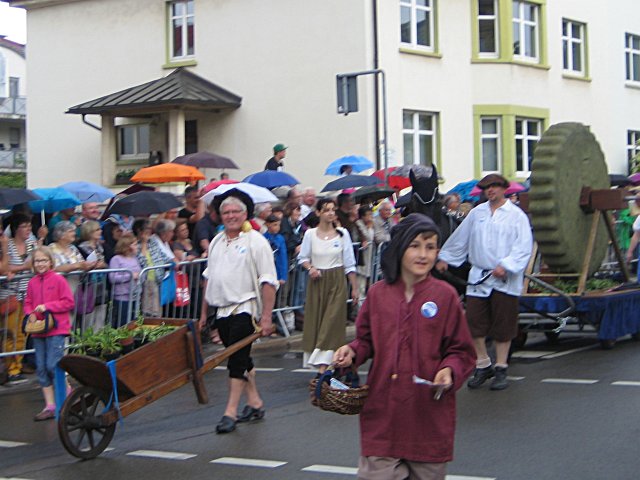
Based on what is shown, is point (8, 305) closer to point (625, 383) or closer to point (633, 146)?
point (625, 383)

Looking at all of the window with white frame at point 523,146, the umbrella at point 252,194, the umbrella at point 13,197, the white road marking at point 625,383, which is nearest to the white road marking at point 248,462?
the white road marking at point 625,383

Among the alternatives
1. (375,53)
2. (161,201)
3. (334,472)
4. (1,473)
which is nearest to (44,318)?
(1,473)

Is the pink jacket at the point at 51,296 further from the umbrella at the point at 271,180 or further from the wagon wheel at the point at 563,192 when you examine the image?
the umbrella at the point at 271,180

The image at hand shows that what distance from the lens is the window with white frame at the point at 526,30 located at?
29.8m

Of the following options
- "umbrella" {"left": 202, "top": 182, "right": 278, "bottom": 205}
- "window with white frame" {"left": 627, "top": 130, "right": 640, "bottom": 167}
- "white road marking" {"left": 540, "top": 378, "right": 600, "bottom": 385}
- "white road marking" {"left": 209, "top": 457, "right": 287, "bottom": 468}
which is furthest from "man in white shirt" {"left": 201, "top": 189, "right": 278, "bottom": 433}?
"window with white frame" {"left": 627, "top": 130, "right": 640, "bottom": 167}

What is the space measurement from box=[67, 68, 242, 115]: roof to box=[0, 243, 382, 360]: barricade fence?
12.7 metres

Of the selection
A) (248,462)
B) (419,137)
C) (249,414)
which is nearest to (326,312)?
(249,414)

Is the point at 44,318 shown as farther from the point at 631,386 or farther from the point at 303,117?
the point at 303,117

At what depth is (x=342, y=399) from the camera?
16.2 feet

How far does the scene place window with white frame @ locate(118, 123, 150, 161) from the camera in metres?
29.1

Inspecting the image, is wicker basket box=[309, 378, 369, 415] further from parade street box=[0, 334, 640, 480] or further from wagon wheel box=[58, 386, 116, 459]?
wagon wheel box=[58, 386, 116, 459]

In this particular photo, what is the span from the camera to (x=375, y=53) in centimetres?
2552

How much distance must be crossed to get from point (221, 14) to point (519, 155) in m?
8.93

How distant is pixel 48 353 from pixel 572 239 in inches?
236
